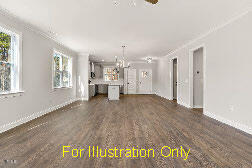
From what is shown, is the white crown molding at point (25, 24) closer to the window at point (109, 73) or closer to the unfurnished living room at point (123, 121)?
the unfurnished living room at point (123, 121)

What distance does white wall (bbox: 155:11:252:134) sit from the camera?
320 cm

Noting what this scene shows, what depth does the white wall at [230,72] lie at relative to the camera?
3.20m

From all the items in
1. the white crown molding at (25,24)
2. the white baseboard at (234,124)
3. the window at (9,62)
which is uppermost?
the white crown molding at (25,24)

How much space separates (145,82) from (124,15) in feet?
30.1

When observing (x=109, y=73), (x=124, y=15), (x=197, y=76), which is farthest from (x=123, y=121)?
(x=109, y=73)

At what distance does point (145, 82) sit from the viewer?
1233 centimetres

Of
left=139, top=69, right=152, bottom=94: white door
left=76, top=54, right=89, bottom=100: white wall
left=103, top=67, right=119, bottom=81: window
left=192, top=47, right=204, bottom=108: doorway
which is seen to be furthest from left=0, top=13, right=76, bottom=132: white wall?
left=139, top=69, right=152, bottom=94: white door

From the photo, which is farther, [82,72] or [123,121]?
[82,72]

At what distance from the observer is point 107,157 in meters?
2.08

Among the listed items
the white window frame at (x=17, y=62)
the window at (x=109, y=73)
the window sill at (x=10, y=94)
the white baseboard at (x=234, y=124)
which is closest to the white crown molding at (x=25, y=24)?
the white window frame at (x=17, y=62)

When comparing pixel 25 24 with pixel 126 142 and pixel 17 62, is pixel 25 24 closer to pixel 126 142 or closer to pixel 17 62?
pixel 17 62

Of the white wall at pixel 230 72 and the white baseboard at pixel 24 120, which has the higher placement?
the white wall at pixel 230 72

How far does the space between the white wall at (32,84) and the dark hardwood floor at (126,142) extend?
1.14 ft

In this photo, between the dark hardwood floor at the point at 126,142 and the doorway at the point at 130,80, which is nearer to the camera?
the dark hardwood floor at the point at 126,142
